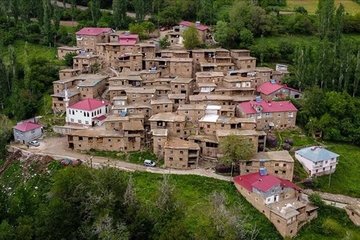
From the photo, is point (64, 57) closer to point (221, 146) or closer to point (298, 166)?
point (221, 146)

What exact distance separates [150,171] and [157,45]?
21665 mm

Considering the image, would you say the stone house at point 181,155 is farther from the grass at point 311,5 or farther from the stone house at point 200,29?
the grass at point 311,5

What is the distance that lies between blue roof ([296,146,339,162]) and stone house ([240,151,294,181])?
2.04 m

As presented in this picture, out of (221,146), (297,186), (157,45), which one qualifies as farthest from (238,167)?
(157,45)

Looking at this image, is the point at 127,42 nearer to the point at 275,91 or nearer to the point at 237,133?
the point at 275,91

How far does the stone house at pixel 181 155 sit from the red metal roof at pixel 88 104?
28.6 ft

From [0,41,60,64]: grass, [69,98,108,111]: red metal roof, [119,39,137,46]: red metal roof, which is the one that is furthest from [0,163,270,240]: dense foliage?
[0,41,60,64]: grass

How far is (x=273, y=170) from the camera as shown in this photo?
137ft

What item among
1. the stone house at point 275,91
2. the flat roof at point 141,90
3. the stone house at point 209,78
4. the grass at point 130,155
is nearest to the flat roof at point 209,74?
the stone house at point 209,78

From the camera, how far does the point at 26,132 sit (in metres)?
46.8

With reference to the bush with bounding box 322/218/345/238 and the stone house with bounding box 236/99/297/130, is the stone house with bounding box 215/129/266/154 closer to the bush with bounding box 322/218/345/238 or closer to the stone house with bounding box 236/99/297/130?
the stone house with bounding box 236/99/297/130

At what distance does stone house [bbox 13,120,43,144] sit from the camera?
46781 millimetres

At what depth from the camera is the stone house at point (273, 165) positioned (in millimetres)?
41438

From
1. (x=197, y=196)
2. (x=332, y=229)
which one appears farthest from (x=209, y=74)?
(x=332, y=229)
